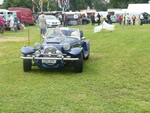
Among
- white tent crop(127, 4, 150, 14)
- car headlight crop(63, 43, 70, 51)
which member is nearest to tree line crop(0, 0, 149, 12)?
white tent crop(127, 4, 150, 14)

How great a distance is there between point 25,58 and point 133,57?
4594 millimetres

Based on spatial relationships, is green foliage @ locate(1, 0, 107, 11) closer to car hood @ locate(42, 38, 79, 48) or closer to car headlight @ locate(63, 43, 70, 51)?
car hood @ locate(42, 38, 79, 48)

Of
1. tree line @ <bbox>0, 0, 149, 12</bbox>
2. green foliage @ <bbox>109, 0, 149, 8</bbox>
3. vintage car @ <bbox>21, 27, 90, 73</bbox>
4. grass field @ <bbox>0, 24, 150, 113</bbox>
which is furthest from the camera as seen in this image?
green foliage @ <bbox>109, 0, 149, 8</bbox>

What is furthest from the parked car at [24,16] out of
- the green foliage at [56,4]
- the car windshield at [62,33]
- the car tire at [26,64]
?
the car tire at [26,64]

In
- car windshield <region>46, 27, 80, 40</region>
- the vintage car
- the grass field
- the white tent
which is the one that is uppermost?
the white tent

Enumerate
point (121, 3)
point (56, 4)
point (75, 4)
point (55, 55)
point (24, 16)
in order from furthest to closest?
1. point (75, 4)
2. point (56, 4)
3. point (121, 3)
4. point (24, 16)
5. point (55, 55)

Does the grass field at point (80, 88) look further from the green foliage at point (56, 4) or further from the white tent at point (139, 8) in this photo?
the green foliage at point (56, 4)

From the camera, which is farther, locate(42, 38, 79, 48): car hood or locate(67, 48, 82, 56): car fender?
locate(42, 38, 79, 48): car hood

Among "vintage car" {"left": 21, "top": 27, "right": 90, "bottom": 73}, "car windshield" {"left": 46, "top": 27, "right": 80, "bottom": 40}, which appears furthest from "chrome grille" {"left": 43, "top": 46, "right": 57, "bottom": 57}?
"car windshield" {"left": 46, "top": 27, "right": 80, "bottom": 40}

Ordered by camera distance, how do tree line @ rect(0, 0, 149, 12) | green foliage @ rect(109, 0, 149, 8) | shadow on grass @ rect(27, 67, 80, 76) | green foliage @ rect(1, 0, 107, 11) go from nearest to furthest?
shadow on grass @ rect(27, 67, 80, 76), green foliage @ rect(1, 0, 107, 11), tree line @ rect(0, 0, 149, 12), green foliage @ rect(109, 0, 149, 8)

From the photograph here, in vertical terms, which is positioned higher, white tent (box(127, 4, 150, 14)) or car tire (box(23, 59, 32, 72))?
white tent (box(127, 4, 150, 14))

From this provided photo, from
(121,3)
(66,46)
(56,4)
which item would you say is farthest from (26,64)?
(56,4)

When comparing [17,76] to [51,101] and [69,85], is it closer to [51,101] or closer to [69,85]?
[69,85]

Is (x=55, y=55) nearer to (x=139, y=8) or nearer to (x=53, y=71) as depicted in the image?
(x=53, y=71)
